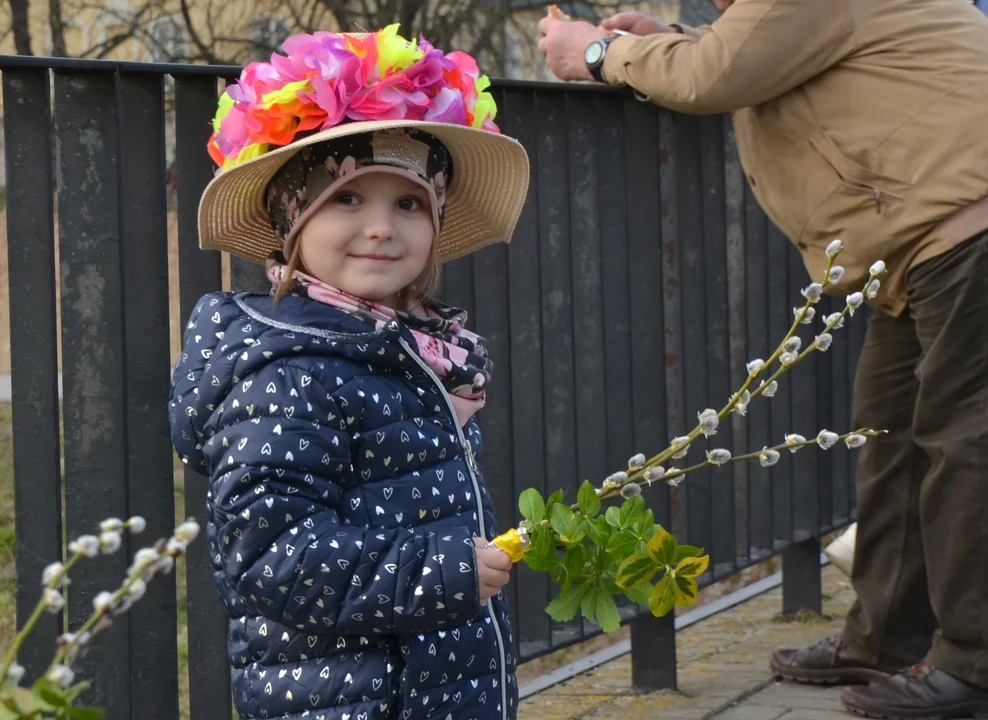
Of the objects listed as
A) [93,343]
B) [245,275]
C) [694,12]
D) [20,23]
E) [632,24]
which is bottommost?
[93,343]

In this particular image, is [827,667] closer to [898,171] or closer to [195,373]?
[898,171]

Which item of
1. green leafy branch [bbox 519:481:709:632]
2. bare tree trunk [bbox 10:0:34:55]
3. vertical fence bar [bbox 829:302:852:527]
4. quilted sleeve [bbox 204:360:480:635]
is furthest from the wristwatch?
bare tree trunk [bbox 10:0:34:55]

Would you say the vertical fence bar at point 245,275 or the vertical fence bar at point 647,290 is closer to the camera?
the vertical fence bar at point 245,275

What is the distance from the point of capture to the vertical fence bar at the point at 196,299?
2949 mm

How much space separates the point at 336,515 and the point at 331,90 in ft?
2.13

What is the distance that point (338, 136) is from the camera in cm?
228

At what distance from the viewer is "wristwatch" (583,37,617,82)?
398 centimetres

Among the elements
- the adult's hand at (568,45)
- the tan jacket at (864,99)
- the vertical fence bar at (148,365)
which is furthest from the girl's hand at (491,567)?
the adult's hand at (568,45)

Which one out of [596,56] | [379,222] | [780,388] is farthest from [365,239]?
[780,388]

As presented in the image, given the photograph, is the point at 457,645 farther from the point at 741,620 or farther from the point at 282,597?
the point at 741,620

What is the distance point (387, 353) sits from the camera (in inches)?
90.9

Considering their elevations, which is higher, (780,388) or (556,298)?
(556,298)

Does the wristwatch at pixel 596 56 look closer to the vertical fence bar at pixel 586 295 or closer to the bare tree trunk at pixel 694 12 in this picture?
the vertical fence bar at pixel 586 295

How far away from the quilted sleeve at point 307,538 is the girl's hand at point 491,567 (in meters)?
0.02
